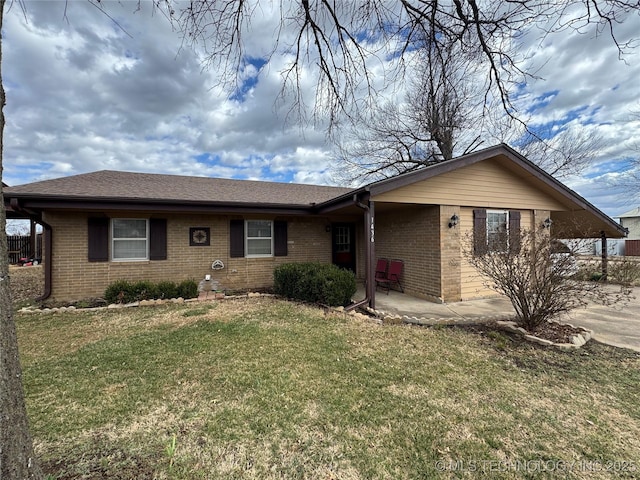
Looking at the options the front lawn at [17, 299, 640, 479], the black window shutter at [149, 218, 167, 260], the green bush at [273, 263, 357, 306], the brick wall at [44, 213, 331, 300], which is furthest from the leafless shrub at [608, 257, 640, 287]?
the black window shutter at [149, 218, 167, 260]

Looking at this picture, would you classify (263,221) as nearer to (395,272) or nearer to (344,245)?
(344,245)

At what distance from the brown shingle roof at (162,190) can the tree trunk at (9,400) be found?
20.7 feet

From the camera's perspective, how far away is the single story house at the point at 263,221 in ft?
23.0

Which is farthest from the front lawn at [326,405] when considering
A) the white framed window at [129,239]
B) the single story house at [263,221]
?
the white framed window at [129,239]

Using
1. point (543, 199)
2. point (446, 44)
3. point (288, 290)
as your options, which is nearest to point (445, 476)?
point (446, 44)

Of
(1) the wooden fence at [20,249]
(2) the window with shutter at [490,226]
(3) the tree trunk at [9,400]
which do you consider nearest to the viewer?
(3) the tree trunk at [9,400]

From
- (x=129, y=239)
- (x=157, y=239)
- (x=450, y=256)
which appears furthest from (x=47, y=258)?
(x=450, y=256)

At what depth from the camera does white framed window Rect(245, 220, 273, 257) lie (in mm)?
9422

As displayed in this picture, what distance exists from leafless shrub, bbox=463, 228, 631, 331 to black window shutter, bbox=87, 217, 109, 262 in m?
9.24

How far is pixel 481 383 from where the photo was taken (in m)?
3.44

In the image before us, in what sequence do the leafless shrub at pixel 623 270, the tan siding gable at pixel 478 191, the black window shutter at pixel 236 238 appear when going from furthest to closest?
the black window shutter at pixel 236 238 → the tan siding gable at pixel 478 191 → the leafless shrub at pixel 623 270

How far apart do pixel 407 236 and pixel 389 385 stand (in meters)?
5.82

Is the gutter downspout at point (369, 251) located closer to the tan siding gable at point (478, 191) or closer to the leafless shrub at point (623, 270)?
the tan siding gable at point (478, 191)

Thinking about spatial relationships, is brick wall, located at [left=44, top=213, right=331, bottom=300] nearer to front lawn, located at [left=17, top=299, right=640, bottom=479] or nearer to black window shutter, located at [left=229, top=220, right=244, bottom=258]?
black window shutter, located at [left=229, top=220, right=244, bottom=258]
